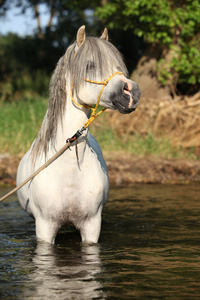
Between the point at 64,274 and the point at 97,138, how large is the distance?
27.5 feet

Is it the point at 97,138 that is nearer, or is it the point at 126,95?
the point at 126,95

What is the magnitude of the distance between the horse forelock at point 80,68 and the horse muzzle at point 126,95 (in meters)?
0.20

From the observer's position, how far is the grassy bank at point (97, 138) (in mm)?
12125

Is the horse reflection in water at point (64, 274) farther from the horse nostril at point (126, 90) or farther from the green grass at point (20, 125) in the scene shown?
the green grass at point (20, 125)

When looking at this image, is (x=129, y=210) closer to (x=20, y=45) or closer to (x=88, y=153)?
(x=88, y=153)

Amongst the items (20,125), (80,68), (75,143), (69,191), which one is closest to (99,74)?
(80,68)

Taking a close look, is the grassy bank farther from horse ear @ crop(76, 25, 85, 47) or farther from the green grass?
horse ear @ crop(76, 25, 85, 47)

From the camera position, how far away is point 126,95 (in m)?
4.30

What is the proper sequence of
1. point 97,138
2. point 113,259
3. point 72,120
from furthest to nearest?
point 97,138, point 113,259, point 72,120

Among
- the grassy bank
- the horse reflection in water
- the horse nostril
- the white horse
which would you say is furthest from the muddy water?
the grassy bank

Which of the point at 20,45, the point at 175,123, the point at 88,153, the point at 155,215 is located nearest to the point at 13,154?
the point at 175,123

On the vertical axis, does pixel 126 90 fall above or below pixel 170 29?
below

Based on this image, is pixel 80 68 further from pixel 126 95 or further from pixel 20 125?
pixel 20 125

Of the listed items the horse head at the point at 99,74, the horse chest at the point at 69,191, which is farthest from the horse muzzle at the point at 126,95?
the horse chest at the point at 69,191
